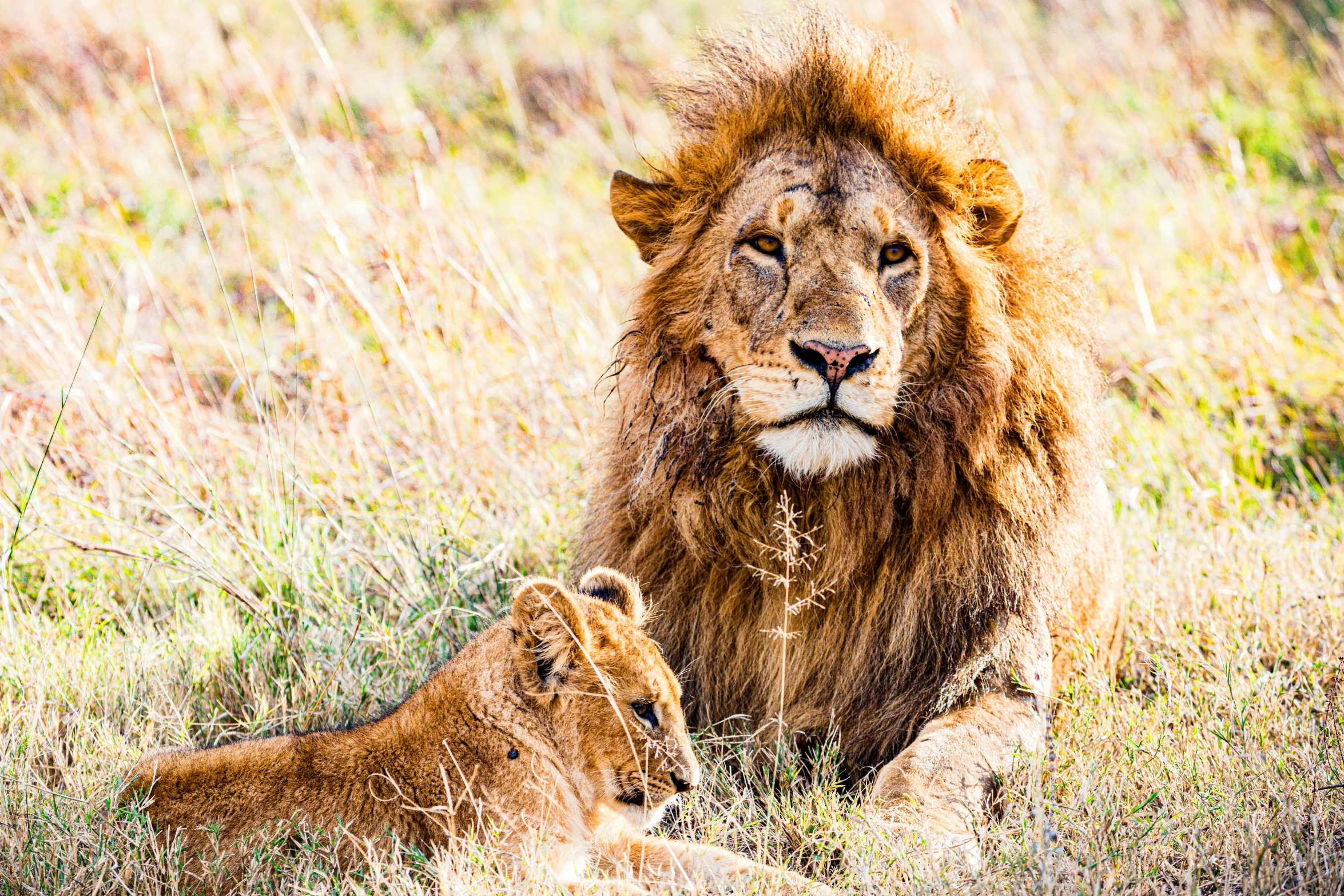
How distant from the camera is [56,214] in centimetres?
722

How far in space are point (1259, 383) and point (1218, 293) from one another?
2.63 feet

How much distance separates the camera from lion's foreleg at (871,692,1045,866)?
9.49 feet

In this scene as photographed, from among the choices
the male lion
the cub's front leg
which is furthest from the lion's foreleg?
the cub's front leg

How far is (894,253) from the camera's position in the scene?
3.22 m

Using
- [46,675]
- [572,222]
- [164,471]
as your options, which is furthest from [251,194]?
[46,675]

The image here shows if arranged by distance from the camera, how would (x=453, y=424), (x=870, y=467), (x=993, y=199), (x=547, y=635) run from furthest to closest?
(x=453, y=424), (x=993, y=199), (x=870, y=467), (x=547, y=635)

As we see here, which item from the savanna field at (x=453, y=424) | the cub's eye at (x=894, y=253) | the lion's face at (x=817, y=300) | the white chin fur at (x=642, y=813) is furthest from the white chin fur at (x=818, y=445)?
the white chin fur at (x=642, y=813)

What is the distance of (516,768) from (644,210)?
1551 mm

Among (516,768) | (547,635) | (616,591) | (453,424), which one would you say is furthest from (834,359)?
(453,424)

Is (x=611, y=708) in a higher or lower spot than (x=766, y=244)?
lower

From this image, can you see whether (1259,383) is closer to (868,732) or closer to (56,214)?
(868,732)

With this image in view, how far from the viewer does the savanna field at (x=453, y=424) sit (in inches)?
118

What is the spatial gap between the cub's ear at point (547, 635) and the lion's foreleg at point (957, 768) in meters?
0.78

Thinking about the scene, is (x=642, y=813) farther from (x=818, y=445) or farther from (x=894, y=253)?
(x=894, y=253)
